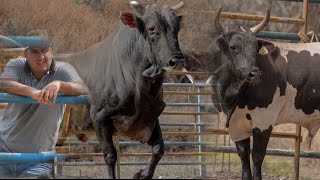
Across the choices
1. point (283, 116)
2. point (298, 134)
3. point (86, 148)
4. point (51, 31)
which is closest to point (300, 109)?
point (283, 116)

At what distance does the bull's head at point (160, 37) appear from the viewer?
224 centimetres

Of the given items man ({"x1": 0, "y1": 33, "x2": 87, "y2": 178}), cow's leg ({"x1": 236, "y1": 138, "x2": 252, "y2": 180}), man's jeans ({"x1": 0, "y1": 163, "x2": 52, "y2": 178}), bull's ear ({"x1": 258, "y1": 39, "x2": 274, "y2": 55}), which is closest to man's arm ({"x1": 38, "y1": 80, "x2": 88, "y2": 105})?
man ({"x1": 0, "y1": 33, "x2": 87, "y2": 178})

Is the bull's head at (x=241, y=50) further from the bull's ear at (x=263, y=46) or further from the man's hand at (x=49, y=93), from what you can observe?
the man's hand at (x=49, y=93)

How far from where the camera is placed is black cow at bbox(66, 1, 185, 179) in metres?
2.30

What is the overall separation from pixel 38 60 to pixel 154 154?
1.57ft

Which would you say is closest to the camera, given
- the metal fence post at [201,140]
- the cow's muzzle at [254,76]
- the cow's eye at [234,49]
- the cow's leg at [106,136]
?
the cow's leg at [106,136]

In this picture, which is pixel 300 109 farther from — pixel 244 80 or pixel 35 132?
pixel 35 132

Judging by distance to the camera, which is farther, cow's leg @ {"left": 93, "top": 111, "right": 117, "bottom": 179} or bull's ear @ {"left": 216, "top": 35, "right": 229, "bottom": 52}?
bull's ear @ {"left": 216, "top": 35, "right": 229, "bottom": 52}

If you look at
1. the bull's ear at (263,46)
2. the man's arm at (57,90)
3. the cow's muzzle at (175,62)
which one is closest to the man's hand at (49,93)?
the man's arm at (57,90)

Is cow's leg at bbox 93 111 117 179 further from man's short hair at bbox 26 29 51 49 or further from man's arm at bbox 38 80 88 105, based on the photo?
man's short hair at bbox 26 29 51 49

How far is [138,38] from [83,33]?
18.7 inches

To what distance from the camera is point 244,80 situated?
3643mm

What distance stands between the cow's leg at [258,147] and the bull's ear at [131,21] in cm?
157

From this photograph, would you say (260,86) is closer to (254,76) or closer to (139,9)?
(254,76)
